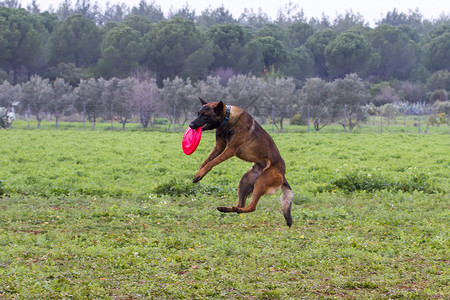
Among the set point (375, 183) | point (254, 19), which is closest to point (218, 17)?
point (254, 19)

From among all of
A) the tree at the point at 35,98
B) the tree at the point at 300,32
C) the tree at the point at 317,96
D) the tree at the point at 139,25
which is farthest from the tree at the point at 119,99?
the tree at the point at 300,32

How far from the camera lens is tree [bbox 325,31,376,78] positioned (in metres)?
81.4

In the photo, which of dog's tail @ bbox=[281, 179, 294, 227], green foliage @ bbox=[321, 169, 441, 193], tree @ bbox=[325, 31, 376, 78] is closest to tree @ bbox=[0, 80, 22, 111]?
green foliage @ bbox=[321, 169, 441, 193]

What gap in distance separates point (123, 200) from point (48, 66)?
64372 mm

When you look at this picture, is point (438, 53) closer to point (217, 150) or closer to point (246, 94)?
point (246, 94)

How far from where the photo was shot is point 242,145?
4.48 meters

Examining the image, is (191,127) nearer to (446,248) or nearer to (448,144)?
(446,248)

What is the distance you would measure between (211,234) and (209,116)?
19.3 feet

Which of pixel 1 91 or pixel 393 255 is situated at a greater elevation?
pixel 1 91

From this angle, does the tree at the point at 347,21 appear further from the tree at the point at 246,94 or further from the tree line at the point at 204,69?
the tree at the point at 246,94

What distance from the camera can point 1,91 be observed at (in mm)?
49594

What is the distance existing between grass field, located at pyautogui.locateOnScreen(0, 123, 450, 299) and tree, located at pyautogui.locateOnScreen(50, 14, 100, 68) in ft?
191

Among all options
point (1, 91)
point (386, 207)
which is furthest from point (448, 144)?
point (1, 91)

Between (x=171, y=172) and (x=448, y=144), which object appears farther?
(x=448, y=144)
